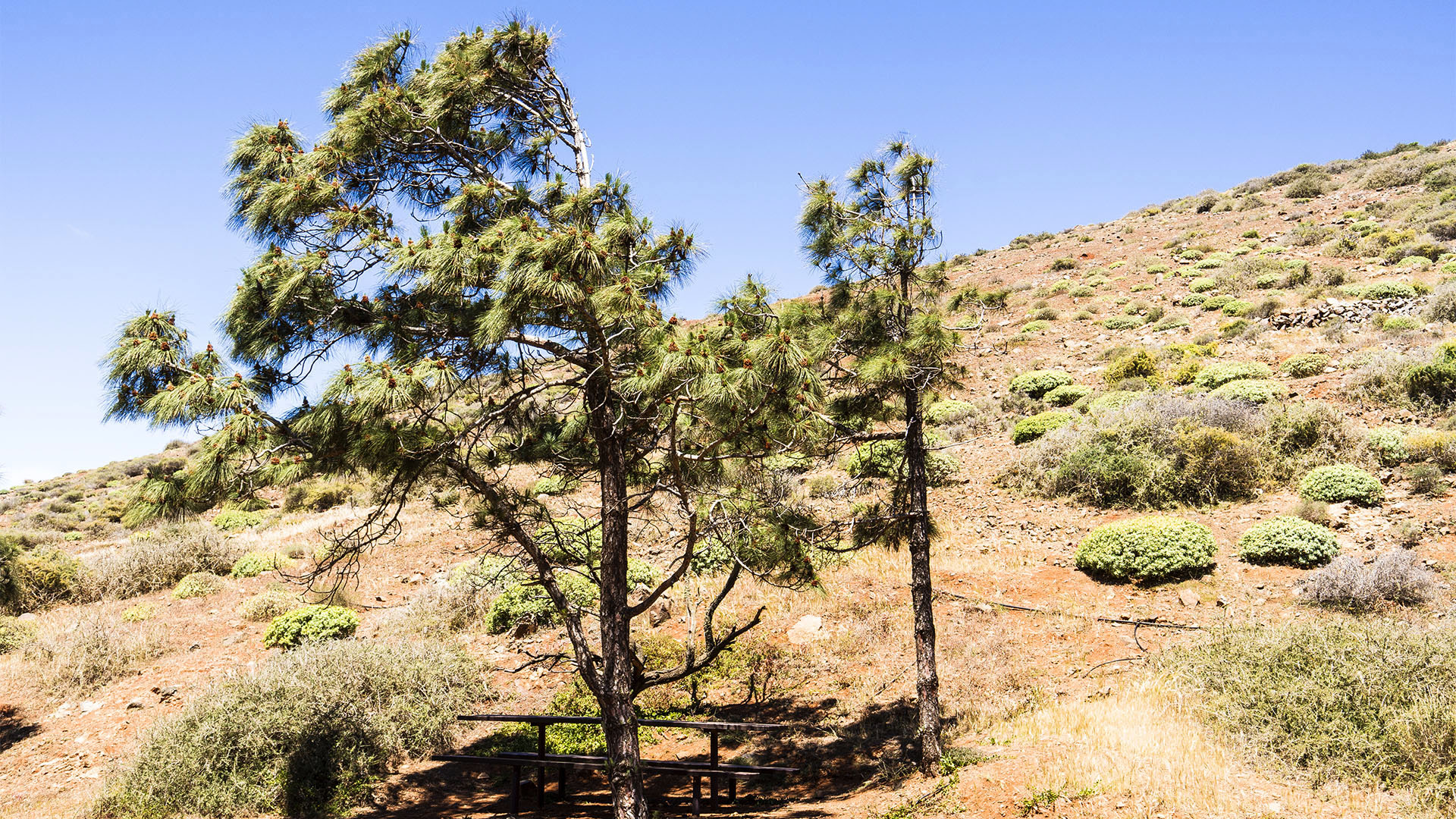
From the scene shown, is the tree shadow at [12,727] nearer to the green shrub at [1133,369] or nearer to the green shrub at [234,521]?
the green shrub at [234,521]

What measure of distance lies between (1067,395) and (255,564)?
2013 cm

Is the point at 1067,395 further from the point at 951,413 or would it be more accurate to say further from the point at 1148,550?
the point at 1148,550

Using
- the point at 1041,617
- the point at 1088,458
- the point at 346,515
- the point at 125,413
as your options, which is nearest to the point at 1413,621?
the point at 1041,617

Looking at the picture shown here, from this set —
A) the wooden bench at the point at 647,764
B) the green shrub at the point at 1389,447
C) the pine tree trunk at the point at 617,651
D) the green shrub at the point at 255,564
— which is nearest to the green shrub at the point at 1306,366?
the green shrub at the point at 1389,447

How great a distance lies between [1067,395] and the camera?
65.7 ft

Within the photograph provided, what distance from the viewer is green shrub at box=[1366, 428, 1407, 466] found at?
12875mm

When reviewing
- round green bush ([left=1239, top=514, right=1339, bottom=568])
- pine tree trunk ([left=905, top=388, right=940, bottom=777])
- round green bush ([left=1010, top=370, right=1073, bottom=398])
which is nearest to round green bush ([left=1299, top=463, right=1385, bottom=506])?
round green bush ([left=1239, top=514, right=1339, bottom=568])

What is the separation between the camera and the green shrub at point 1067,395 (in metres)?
19.9

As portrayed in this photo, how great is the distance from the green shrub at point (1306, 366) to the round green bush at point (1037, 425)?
4850 millimetres

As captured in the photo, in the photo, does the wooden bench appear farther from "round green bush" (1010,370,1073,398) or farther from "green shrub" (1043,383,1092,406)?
"round green bush" (1010,370,1073,398)

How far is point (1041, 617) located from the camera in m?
10.9

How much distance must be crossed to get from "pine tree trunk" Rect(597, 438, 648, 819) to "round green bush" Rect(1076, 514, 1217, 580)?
28.7 ft

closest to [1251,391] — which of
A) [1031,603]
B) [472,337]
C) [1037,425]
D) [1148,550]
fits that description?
[1037,425]

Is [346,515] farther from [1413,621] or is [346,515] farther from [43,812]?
[1413,621]
